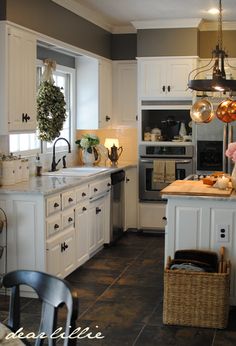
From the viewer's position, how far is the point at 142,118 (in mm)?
7168

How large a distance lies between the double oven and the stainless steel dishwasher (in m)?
0.31

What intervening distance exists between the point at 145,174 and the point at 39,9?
9.02 feet

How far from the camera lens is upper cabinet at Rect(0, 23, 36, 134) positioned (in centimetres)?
459

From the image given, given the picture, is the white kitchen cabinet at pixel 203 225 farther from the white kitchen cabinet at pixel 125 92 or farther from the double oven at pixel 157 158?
the white kitchen cabinet at pixel 125 92

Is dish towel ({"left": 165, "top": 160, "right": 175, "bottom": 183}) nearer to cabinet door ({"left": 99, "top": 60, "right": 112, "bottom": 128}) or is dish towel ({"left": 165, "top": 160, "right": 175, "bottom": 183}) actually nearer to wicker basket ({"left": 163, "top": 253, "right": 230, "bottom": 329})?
cabinet door ({"left": 99, "top": 60, "right": 112, "bottom": 128})

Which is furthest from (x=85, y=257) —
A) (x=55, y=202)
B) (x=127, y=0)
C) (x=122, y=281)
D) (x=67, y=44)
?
(x=127, y=0)

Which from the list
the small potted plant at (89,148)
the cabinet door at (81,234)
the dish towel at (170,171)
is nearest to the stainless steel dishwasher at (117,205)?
the small potted plant at (89,148)

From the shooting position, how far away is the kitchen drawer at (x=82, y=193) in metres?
5.36

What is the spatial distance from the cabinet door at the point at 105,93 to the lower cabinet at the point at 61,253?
2377mm

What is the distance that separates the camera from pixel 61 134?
276 inches

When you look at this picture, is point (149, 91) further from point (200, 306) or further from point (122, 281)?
point (200, 306)

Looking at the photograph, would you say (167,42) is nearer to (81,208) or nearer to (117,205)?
(117,205)

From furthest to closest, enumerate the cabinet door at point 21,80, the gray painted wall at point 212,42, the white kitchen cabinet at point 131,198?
the white kitchen cabinet at point 131,198 → the gray painted wall at point 212,42 → the cabinet door at point 21,80

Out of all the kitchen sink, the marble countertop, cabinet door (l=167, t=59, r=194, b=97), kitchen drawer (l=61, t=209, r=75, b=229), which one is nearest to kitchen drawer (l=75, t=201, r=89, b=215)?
kitchen drawer (l=61, t=209, r=75, b=229)
